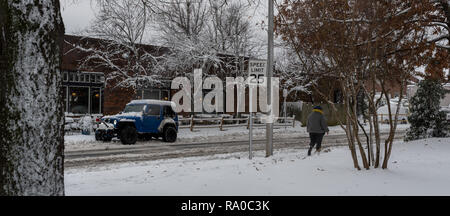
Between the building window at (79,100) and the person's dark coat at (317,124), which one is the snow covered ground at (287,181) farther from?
the building window at (79,100)

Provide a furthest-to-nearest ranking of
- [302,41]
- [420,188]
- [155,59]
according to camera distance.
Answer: [155,59] < [302,41] < [420,188]

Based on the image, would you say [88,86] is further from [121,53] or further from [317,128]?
[317,128]

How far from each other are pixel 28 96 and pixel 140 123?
503 inches

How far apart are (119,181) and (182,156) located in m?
5.46

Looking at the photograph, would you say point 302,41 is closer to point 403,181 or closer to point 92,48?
point 403,181

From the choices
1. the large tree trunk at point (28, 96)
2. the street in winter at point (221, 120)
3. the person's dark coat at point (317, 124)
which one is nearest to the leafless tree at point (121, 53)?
the street in winter at point (221, 120)

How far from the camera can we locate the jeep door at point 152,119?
1678 centimetres

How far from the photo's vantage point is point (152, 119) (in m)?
17.0

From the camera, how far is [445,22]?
11789 mm

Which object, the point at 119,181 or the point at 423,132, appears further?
the point at 423,132

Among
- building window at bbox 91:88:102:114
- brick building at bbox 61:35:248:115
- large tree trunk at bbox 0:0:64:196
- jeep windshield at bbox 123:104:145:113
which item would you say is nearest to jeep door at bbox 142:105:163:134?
jeep windshield at bbox 123:104:145:113

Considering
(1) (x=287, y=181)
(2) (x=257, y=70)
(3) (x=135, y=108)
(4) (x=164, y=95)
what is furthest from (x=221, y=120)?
(1) (x=287, y=181)

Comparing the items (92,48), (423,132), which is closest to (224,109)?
(92,48)

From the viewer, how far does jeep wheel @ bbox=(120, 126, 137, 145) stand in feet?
51.8
